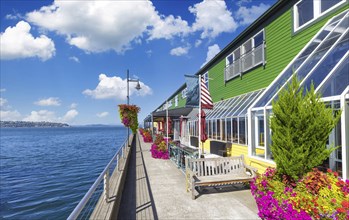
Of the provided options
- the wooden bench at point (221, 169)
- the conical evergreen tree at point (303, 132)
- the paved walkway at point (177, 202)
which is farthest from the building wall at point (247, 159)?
the conical evergreen tree at point (303, 132)

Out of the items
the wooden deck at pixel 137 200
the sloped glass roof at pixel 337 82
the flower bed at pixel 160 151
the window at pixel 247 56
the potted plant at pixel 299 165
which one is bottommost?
the wooden deck at pixel 137 200

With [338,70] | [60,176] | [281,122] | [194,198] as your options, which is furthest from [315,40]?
[60,176]

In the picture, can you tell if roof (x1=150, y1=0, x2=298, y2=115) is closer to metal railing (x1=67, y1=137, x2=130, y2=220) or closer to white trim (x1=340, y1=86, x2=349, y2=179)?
white trim (x1=340, y1=86, x2=349, y2=179)

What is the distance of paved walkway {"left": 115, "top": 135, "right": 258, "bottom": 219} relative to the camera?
5.35m

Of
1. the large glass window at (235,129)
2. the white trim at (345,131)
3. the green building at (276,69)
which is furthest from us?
the large glass window at (235,129)

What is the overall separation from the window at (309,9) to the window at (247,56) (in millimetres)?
2012

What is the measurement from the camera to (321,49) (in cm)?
635

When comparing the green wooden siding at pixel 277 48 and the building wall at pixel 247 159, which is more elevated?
the green wooden siding at pixel 277 48

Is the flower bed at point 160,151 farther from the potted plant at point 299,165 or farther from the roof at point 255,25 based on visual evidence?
the potted plant at point 299,165

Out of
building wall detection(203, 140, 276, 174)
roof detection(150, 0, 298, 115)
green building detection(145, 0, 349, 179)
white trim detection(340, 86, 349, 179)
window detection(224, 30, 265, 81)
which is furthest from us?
window detection(224, 30, 265, 81)

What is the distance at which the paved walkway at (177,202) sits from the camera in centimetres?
535

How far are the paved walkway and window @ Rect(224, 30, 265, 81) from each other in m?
6.87

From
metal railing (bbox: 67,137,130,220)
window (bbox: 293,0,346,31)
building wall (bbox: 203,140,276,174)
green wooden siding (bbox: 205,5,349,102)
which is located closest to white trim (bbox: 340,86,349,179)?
building wall (bbox: 203,140,276,174)

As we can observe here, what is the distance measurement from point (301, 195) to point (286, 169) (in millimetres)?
807
